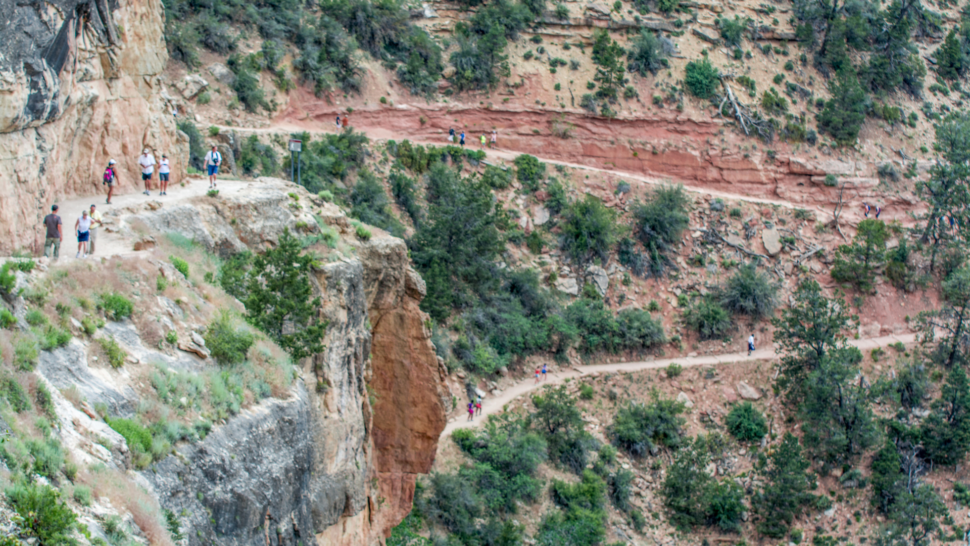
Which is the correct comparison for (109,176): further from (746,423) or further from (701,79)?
(701,79)

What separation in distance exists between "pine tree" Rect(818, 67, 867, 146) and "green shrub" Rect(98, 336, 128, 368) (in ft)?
167

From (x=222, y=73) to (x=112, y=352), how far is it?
32901 millimetres

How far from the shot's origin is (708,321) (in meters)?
43.0

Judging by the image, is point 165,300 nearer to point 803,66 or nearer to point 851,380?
point 851,380

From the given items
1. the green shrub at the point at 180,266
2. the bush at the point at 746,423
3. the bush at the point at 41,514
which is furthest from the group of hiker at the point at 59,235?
the bush at the point at 746,423

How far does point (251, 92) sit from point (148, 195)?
77.7 feet

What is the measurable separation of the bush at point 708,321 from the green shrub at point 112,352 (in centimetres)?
3548

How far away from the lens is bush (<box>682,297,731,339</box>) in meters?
43.0

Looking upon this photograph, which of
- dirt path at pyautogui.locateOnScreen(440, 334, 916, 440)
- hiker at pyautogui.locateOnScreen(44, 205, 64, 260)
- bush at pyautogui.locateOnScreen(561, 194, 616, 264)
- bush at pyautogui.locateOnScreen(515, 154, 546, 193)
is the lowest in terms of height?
dirt path at pyautogui.locateOnScreen(440, 334, 916, 440)

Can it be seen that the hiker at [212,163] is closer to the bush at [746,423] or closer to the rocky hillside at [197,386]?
the rocky hillside at [197,386]

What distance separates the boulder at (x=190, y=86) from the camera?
1537 inches

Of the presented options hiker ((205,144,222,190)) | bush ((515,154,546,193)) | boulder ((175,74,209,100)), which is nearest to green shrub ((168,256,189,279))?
hiker ((205,144,222,190))

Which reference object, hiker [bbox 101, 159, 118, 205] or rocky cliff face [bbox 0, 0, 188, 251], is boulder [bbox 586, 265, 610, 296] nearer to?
rocky cliff face [bbox 0, 0, 188, 251]

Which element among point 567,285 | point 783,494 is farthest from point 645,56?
point 783,494
